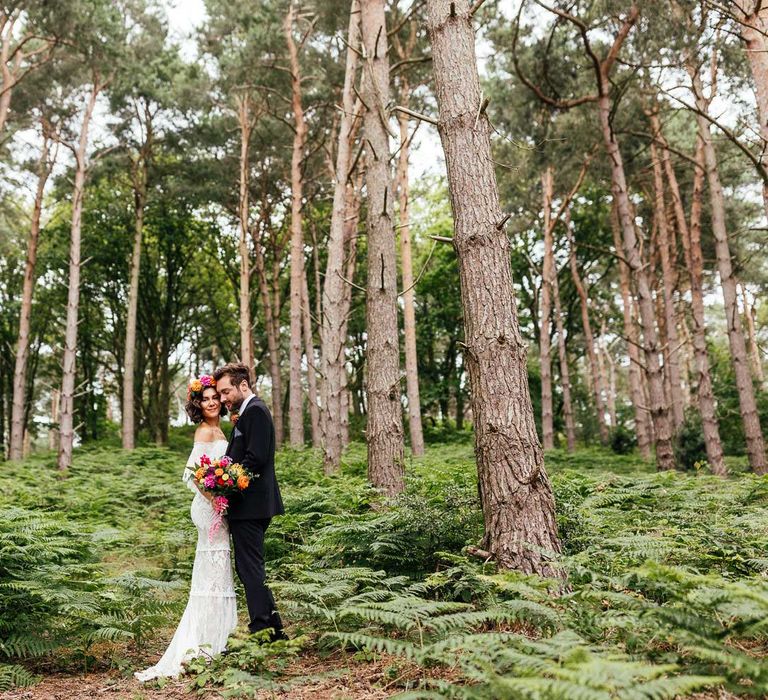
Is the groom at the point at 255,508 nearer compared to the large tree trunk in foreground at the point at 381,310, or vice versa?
the groom at the point at 255,508

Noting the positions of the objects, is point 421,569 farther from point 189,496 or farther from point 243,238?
point 243,238

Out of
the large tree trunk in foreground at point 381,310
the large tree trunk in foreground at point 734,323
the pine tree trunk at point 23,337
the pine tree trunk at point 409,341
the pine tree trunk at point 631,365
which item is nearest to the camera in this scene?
the large tree trunk in foreground at point 381,310

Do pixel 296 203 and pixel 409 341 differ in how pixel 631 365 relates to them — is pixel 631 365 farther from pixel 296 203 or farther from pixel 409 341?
pixel 296 203

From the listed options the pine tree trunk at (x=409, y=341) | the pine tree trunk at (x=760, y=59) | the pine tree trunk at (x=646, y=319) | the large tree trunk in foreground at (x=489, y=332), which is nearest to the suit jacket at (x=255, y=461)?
the large tree trunk in foreground at (x=489, y=332)

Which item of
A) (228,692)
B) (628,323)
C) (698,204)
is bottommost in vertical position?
(228,692)

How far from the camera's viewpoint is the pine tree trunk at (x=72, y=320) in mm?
15492

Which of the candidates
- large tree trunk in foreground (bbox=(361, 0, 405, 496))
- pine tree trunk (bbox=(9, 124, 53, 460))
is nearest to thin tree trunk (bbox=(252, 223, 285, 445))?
pine tree trunk (bbox=(9, 124, 53, 460))

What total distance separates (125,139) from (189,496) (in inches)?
541

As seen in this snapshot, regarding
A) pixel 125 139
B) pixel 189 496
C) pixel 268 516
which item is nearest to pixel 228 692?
pixel 268 516

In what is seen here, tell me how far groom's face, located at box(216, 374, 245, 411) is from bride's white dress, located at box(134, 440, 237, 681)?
1.14 feet

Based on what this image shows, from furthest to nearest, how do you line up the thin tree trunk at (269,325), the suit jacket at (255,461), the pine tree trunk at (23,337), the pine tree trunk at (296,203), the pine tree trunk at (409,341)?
the thin tree trunk at (269,325)
the pine tree trunk at (23,337)
the pine tree trunk at (409,341)
the pine tree trunk at (296,203)
the suit jacket at (255,461)

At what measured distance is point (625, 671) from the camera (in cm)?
232

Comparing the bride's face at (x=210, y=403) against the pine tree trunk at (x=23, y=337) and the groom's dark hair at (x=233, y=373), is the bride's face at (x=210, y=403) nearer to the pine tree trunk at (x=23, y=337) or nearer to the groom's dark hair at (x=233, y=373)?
the groom's dark hair at (x=233, y=373)

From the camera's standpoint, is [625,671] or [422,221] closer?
[625,671]
